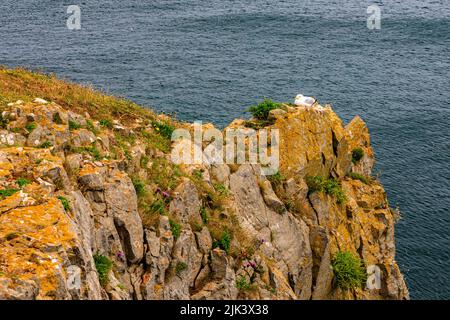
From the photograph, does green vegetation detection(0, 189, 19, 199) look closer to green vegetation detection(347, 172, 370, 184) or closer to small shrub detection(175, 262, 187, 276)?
small shrub detection(175, 262, 187, 276)

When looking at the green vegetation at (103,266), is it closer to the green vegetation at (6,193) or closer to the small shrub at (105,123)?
the green vegetation at (6,193)

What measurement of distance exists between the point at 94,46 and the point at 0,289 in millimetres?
87423

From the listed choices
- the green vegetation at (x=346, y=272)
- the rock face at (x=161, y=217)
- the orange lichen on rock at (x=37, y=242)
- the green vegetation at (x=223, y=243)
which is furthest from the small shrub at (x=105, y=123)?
the green vegetation at (x=346, y=272)

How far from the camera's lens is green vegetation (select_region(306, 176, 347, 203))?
106ft

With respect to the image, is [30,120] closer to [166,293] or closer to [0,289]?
[166,293]

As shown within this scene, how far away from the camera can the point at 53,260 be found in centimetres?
1284

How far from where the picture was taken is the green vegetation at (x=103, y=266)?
53.2ft

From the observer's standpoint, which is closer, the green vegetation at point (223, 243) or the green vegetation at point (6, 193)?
the green vegetation at point (6, 193)

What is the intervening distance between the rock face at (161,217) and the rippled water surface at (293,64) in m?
22.0

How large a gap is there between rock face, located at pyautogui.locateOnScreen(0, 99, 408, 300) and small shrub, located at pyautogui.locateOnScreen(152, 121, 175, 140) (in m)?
0.46

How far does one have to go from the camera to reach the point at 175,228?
20812mm

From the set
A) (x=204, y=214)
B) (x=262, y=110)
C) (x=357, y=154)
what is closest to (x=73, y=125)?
(x=204, y=214)

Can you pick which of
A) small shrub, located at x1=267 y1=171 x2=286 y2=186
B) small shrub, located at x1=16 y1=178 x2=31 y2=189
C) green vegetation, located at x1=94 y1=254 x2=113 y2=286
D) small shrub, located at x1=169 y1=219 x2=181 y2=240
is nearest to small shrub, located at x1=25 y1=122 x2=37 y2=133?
small shrub, located at x1=16 y1=178 x2=31 y2=189

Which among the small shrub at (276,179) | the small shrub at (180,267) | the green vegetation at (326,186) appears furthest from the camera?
the green vegetation at (326,186)
